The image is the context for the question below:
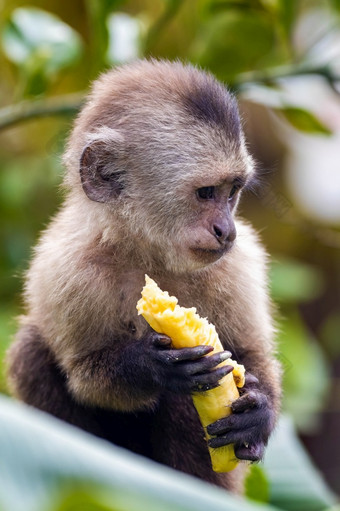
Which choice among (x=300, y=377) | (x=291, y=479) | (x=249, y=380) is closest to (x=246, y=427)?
(x=249, y=380)

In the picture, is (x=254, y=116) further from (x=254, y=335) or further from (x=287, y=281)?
(x=254, y=335)

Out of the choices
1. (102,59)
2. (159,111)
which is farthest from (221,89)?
(102,59)

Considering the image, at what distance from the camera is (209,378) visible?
7.28 feet

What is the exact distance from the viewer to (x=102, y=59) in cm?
386

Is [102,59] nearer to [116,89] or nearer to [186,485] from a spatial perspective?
[116,89]

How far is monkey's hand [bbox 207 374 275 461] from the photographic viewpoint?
2307mm

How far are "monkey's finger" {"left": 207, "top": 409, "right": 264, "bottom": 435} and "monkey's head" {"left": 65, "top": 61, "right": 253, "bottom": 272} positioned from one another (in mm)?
467

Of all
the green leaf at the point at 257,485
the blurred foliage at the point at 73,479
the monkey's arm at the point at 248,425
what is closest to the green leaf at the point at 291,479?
the green leaf at the point at 257,485

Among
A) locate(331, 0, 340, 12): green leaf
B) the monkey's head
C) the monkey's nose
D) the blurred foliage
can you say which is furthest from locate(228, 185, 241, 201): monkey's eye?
locate(331, 0, 340, 12): green leaf

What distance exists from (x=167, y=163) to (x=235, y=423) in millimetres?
795

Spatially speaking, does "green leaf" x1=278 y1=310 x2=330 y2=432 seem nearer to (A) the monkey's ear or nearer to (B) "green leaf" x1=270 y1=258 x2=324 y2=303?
(B) "green leaf" x1=270 y1=258 x2=324 y2=303

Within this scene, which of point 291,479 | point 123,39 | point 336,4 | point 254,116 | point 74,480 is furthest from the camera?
point 254,116

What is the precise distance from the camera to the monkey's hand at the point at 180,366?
2209mm

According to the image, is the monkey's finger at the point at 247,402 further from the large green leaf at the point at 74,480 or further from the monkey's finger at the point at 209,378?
the large green leaf at the point at 74,480
